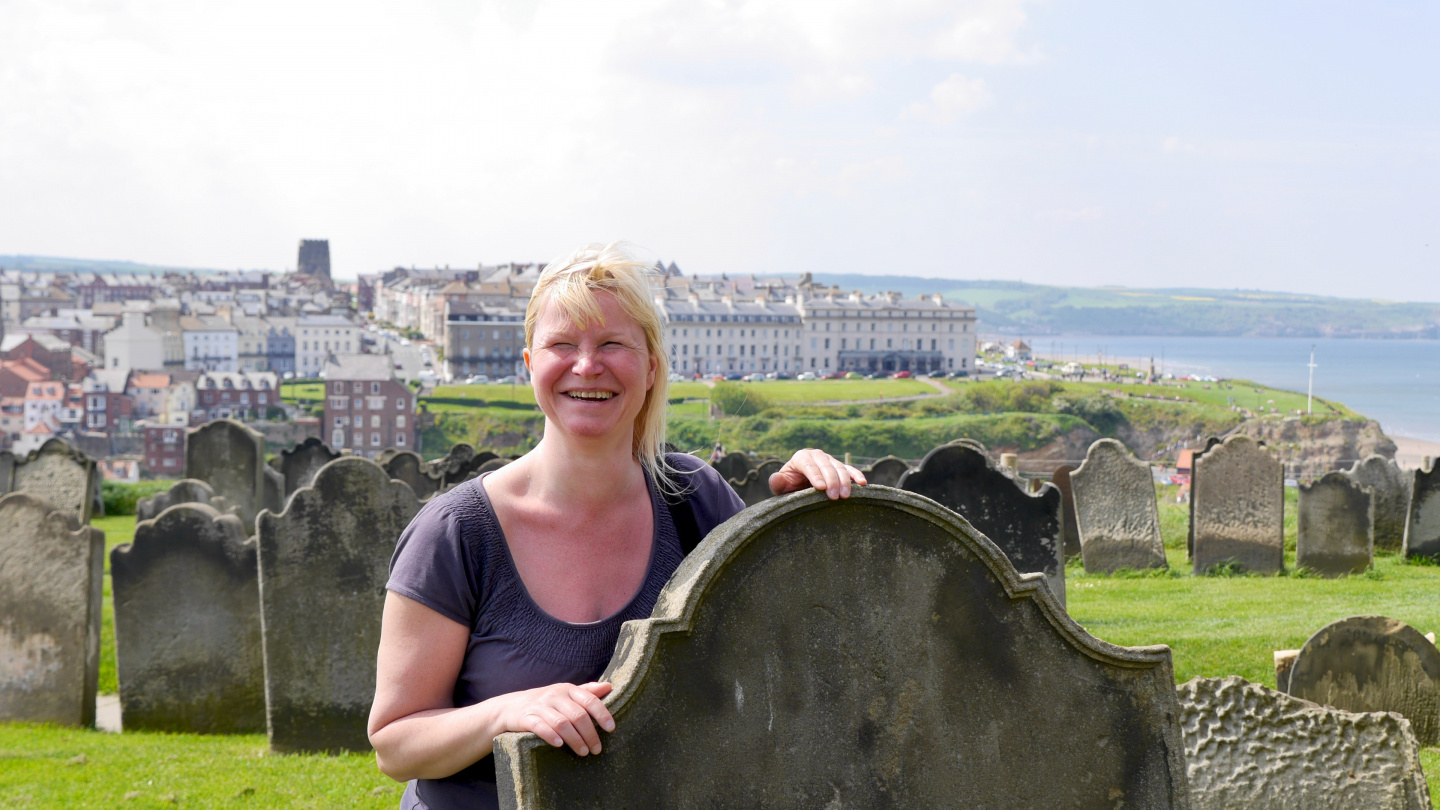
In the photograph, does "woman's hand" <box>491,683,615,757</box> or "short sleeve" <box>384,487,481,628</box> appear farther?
"short sleeve" <box>384,487,481,628</box>

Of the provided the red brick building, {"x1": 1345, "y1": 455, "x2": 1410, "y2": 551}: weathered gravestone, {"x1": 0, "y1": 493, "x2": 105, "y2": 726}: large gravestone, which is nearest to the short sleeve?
{"x1": 0, "y1": 493, "x2": 105, "y2": 726}: large gravestone

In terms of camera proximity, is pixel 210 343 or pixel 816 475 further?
pixel 210 343

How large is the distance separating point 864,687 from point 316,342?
146461 millimetres

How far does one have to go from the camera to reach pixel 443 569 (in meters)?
2.14

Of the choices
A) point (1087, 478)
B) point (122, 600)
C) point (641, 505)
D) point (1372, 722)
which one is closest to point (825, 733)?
point (641, 505)

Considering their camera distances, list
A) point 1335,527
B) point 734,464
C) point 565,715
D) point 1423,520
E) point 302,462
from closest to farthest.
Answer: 1. point 565,715
2. point 1335,527
3. point 1423,520
4. point 734,464
5. point 302,462

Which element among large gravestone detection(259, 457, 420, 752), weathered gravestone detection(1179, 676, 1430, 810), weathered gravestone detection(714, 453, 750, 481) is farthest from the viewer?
weathered gravestone detection(714, 453, 750, 481)

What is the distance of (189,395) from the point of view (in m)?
101

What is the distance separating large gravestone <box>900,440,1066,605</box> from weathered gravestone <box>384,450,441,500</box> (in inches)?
240

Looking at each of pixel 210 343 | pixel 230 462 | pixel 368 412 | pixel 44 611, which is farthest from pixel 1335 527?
pixel 210 343

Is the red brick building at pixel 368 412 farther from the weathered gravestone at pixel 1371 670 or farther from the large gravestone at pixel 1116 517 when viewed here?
the weathered gravestone at pixel 1371 670

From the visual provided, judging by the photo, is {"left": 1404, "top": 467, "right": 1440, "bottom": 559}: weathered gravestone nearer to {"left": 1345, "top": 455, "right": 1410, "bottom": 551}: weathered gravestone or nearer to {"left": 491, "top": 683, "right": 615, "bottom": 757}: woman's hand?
{"left": 1345, "top": 455, "right": 1410, "bottom": 551}: weathered gravestone

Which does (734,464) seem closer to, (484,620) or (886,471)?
(886,471)

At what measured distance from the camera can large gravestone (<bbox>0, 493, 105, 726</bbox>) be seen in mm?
7109
